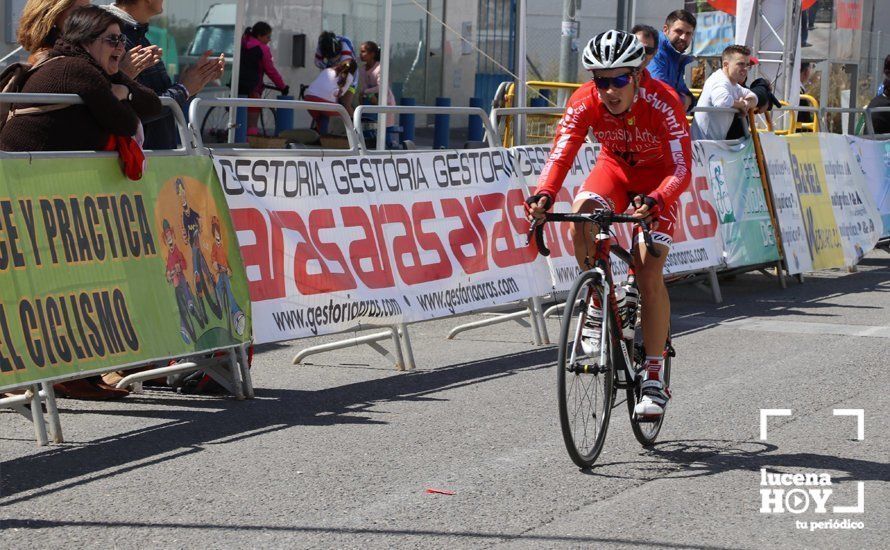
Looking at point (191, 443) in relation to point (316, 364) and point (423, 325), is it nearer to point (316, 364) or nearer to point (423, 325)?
point (316, 364)

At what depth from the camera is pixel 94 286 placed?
691cm

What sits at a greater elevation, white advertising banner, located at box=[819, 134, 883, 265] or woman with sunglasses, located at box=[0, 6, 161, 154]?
woman with sunglasses, located at box=[0, 6, 161, 154]

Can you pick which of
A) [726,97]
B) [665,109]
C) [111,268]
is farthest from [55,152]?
[726,97]

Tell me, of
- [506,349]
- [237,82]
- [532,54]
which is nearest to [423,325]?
[506,349]

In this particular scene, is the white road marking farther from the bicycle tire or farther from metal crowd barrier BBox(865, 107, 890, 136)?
metal crowd barrier BBox(865, 107, 890, 136)

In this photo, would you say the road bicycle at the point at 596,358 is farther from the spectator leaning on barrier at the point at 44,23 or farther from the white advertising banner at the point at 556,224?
the white advertising banner at the point at 556,224

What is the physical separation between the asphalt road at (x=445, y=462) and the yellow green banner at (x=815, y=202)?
4443 millimetres

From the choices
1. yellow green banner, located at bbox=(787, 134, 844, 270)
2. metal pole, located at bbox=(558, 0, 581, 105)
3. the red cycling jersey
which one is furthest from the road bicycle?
metal pole, located at bbox=(558, 0, 581, 105)

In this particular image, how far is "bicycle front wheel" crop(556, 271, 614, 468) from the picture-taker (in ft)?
19.6

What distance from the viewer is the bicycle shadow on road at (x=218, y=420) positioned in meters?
6.16

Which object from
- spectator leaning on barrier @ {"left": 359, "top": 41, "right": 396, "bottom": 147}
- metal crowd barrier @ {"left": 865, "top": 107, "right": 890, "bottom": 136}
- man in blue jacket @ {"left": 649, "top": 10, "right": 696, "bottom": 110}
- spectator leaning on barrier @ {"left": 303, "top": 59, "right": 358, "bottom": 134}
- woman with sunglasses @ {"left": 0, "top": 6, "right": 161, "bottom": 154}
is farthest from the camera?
spectator leaning on barrier @ {"left": 359, "top": 41, "right": 396, "bottom": 147}

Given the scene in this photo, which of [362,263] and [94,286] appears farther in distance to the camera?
[362,263]

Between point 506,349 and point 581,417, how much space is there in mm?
3712

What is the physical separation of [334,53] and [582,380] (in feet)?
42.5
